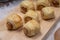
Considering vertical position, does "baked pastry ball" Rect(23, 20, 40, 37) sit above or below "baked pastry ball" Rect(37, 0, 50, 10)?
below

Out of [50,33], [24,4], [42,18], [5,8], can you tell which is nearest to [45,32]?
[50,33]

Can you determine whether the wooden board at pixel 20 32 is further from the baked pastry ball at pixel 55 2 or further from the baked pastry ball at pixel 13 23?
the baked pastry ball at pixel 55 2

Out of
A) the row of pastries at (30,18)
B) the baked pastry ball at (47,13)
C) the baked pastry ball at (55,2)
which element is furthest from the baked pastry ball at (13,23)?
the baked pastry ball at (55,2)

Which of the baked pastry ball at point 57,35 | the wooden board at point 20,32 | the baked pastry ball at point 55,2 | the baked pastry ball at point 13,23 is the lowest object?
the baked pastry ball at point 57,35

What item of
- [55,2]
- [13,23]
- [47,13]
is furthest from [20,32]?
[55,2]

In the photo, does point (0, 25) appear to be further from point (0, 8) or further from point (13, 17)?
point (0, 8)

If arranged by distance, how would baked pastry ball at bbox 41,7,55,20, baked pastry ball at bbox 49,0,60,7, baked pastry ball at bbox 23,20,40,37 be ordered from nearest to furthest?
baked pastry ball at bbox 23,20,40,37 < baked pastry ball at bbox 41,7,55,20 < baked pastry ball at bbox 49,0,60,7

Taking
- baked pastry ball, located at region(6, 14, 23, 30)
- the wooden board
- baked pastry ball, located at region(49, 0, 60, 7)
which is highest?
baked pastry ball, located at region(49, 0, 60, 7)

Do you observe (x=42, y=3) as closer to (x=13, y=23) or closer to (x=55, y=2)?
(x=55, y=2)

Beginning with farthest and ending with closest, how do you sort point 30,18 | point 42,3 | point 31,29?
point 42,3 → point 30,18 → point 31,29

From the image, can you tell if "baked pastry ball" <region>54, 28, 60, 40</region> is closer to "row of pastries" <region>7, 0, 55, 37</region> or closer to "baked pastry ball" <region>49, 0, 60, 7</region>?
"row of pastries" <region>7, 0, 55, 37</region>

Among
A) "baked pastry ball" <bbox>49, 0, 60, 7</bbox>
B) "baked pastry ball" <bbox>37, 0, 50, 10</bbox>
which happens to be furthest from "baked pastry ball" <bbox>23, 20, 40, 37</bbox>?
"baked pastry ball" <bbox>49, 0, 60, 7</bbox>

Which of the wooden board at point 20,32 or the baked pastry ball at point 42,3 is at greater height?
the baked pastry ball at point 42,3

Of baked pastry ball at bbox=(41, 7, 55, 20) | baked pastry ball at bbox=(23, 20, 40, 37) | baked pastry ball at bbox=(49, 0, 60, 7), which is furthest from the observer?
baked pastry ball at bbox=(49, 0, 60, 7)
